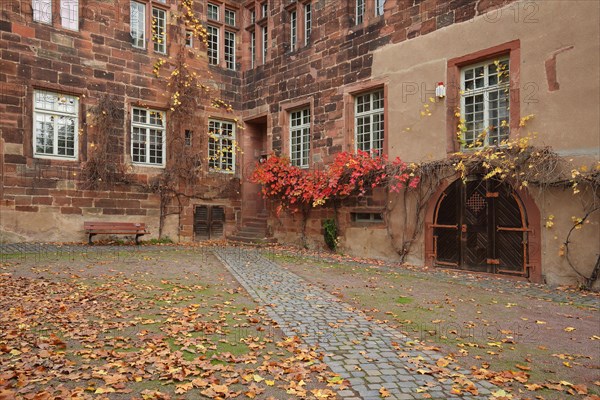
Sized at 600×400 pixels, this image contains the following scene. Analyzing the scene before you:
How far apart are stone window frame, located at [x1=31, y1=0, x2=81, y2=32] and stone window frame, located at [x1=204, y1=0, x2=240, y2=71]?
4.13 m

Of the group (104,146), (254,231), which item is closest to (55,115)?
(104,146)

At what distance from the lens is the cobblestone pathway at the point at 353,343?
3445mm

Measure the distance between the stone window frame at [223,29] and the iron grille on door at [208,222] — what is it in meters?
4.82

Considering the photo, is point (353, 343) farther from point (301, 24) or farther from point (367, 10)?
point (301, 24)

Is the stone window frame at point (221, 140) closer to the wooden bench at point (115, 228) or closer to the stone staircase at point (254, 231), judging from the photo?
the stone staircase at point (254, 231)

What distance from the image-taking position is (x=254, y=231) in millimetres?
14375

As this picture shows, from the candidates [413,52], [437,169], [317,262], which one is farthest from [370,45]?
[317,262]

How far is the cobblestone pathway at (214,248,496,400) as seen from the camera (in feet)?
11.3

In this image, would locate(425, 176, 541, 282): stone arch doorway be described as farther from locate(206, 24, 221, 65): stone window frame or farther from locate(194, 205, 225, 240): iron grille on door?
locate(206, 24, 221, 65): stone window frame

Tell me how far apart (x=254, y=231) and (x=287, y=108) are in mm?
4010

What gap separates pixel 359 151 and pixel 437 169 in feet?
7.01

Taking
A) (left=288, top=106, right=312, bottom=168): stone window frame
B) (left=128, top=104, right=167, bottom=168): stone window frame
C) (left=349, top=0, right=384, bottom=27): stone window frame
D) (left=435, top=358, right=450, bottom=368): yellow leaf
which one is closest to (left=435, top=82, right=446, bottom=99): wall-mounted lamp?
(left=349, top=0, right=384, bottom=27): stone window frame

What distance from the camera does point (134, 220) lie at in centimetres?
1305

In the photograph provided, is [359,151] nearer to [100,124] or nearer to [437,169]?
[437,169]
